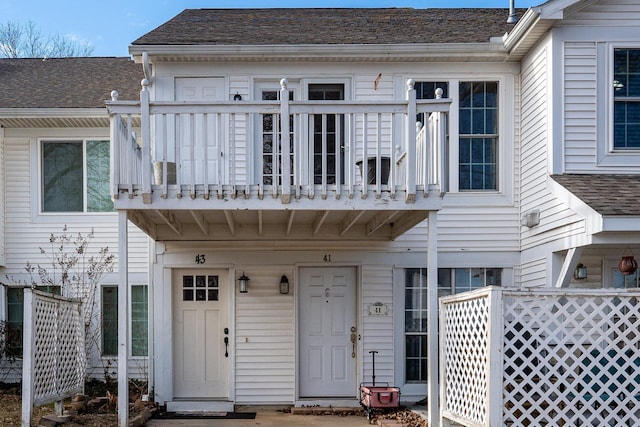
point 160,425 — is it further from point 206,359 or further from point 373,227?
point 373,227

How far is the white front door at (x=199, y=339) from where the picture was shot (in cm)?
966

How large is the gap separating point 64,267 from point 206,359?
2.78 m

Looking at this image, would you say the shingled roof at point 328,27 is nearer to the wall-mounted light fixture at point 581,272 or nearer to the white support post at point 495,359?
the wall-mounted light fixture at point 581,272

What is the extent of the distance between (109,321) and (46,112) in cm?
345

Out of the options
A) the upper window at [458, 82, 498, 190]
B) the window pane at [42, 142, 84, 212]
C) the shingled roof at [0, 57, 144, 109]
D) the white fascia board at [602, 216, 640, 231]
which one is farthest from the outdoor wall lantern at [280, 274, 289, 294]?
the white fascia board at [602, 216, 640, 231]

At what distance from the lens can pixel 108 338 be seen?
1049 centimetres

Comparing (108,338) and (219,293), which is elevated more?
(219,293)

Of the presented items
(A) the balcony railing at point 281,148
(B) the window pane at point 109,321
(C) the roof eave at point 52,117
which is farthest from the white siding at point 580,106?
(B) the window pane at point 109,321

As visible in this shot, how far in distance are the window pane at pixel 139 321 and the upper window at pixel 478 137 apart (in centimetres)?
531

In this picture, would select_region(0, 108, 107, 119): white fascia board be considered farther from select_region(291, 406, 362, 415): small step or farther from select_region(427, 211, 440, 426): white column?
select_region(427, 211, 440, 426): white column

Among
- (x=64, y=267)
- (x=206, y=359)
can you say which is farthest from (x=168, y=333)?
(x=64, y=267)

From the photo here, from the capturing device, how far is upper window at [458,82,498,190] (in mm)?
9500

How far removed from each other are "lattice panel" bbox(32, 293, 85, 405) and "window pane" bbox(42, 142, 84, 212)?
9.07ft

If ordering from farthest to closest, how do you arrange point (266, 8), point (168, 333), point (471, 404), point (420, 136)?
point (266, 8)
point (168, 333)
point (420, 136)
point (471, 404)
